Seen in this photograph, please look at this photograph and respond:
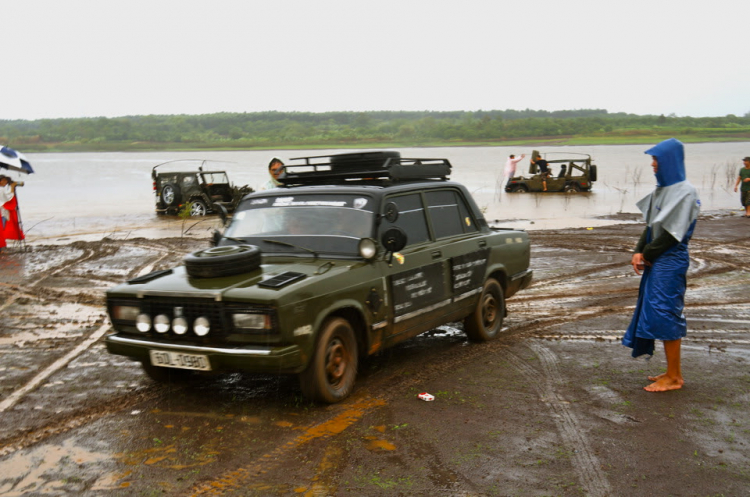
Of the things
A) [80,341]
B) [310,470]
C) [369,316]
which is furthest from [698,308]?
[80,341]

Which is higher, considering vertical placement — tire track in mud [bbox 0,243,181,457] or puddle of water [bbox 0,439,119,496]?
puddle of water [bbox 0,439,119,496]

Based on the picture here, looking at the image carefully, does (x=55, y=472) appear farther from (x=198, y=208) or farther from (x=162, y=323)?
(x=198, y=208)

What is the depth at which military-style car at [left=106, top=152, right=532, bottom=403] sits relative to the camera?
5.17 m

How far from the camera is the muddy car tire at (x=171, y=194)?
24688mm

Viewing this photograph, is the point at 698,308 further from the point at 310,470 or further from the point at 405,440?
the point at 310,470

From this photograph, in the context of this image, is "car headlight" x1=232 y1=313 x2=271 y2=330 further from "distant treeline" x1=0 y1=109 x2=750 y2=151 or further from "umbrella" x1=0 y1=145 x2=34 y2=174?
"distant treeline" x1=0 y1=109 x2=750 y2=151

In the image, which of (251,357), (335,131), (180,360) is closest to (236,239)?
(180,360)

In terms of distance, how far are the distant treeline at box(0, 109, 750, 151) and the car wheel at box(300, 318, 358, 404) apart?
4272 inches

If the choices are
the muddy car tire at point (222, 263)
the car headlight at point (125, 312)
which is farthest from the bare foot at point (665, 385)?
the car headlight at point (125, 312)

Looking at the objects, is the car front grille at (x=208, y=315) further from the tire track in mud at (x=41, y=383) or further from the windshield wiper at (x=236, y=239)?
the windshield wiper at (x=236, y=239)

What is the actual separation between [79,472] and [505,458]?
2585mm

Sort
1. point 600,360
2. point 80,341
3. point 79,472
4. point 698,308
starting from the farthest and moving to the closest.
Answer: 1. point 698,308
2. point 80,341
3. point 600,360
4. point 79,472

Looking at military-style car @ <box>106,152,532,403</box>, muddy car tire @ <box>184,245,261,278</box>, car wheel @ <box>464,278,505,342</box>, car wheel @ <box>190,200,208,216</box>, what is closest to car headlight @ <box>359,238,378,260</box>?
military-style car @ <box>106,152,532,403</box>

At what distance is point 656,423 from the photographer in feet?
17.1
